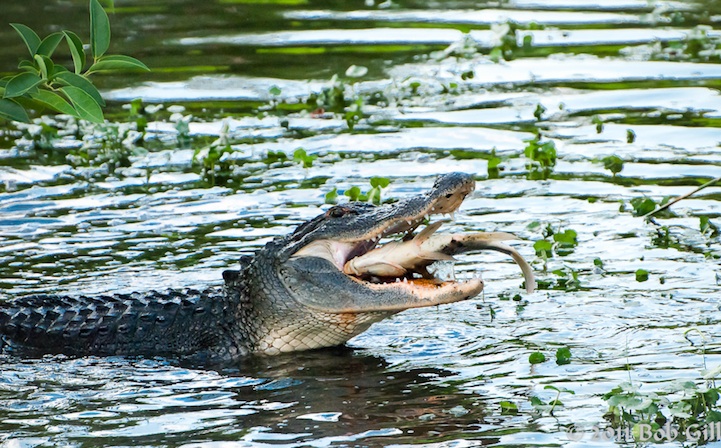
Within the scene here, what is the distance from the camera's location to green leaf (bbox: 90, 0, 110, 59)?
4.91m

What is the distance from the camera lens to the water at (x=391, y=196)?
18.7 feet

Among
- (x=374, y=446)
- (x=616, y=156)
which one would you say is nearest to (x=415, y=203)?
(x=374, y=446)

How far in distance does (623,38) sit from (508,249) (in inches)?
323

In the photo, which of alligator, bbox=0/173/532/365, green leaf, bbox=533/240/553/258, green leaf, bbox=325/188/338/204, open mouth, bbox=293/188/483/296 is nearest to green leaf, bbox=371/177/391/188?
green leaf, bbox=325/188/338/204

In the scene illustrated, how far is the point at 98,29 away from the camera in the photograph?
4949mm

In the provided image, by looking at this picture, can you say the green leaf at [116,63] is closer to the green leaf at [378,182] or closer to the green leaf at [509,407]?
the green leaf at [509,407]

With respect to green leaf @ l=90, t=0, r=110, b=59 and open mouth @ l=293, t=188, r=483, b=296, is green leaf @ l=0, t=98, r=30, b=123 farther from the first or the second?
open mouth @ l=293, t=188, r=483, b=296

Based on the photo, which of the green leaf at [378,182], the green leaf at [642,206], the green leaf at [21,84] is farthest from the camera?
the green leaf at [378,182]

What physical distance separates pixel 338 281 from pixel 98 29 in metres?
1.91

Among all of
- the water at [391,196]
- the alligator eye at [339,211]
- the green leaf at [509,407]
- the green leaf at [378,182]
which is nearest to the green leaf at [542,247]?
the water at [391,196]

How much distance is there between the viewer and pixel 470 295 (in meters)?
5.89

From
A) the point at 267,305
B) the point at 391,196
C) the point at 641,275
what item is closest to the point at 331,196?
the point at 391,196

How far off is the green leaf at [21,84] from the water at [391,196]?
154 cm

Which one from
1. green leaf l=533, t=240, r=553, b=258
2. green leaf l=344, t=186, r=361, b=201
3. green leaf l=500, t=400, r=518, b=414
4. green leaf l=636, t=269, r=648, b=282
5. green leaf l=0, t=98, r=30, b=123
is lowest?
green leaf l=500, t=400, r=518, b=414
